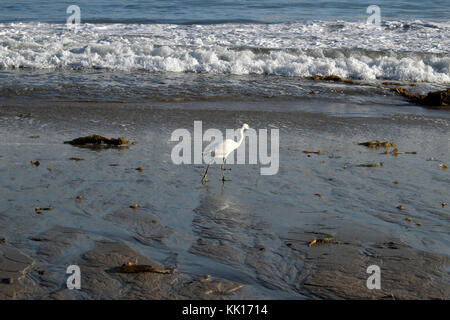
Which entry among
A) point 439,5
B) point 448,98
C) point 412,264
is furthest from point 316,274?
point 439,5

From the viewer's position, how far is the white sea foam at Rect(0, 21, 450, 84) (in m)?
13.9

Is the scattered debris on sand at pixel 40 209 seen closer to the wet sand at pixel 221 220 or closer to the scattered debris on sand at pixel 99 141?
the wet sand at pixel 221 220

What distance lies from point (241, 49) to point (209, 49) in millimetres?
937

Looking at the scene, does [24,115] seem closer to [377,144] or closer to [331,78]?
[377,144]

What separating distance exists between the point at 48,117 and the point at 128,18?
1297 cm

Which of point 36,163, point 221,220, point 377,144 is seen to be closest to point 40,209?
point 36,163

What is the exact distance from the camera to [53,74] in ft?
42.0

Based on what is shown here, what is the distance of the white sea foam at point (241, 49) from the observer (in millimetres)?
13906

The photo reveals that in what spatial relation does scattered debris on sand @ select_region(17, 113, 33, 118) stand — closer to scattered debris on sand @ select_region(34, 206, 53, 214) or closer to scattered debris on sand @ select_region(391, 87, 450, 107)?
scattered debris on sand @ select_region(34, 206, 53, 214)

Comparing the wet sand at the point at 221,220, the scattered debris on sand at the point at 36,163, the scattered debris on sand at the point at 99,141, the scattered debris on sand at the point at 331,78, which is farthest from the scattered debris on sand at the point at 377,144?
the scattered debris on sand at the point at 331,78

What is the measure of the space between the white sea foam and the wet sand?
6.02 m

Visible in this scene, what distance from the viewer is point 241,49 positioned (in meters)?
15.6
